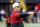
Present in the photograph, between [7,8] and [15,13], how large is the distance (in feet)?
54.6

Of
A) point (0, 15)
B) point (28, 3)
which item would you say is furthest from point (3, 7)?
point (0, 15)

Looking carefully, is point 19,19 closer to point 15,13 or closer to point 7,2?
point 15,13

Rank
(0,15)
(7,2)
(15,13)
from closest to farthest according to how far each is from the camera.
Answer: (15,13) → (0,15) → (7,2)

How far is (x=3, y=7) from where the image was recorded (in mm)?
20297

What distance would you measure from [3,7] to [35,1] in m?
3.87

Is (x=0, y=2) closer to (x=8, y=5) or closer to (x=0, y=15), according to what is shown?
(x=8, y=5)

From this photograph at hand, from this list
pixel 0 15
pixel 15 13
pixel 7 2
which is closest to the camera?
pixel 15 13

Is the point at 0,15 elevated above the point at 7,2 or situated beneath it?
situated beneath

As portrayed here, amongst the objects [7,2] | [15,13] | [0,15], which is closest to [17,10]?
[15,13]

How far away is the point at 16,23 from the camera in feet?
12.3

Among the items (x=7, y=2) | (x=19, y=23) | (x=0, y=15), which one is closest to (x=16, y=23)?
(x=19, y=23)

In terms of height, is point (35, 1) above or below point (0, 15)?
above

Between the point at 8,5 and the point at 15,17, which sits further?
the point at 8,5

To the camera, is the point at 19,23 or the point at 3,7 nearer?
the point at 19,23
